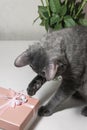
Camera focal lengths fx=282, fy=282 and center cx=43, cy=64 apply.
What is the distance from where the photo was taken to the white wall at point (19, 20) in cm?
93

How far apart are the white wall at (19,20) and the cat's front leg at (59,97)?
409 mm

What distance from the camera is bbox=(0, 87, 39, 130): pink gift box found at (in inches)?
21.3

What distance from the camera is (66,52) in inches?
21.2

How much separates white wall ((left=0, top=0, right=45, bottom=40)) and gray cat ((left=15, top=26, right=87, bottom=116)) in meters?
0.39

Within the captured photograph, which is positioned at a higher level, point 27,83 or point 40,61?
point 40,61

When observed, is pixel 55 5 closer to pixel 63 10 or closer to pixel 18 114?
pixel 63 10

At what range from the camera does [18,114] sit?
560 millimetres

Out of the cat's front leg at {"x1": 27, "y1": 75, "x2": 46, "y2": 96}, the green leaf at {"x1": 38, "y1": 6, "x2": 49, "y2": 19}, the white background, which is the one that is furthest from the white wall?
the cat's front leg at {"x1": 27, "y1": 75, "x2": 46, "y2": 96}

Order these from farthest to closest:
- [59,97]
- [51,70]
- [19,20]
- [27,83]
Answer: [19,20], [27,83], [59,97], [51,70]

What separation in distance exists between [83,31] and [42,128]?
0.22 meters

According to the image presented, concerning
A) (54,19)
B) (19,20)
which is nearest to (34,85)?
(54,19)

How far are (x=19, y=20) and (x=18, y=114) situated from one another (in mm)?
475

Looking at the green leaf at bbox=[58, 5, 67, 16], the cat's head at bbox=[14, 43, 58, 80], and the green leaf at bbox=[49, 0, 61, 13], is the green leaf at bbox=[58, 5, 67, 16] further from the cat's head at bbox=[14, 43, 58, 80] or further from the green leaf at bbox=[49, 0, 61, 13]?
the cat's head at bbox=[14, 43, 58, 80]

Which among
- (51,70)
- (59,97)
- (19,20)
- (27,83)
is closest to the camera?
(51,70)
